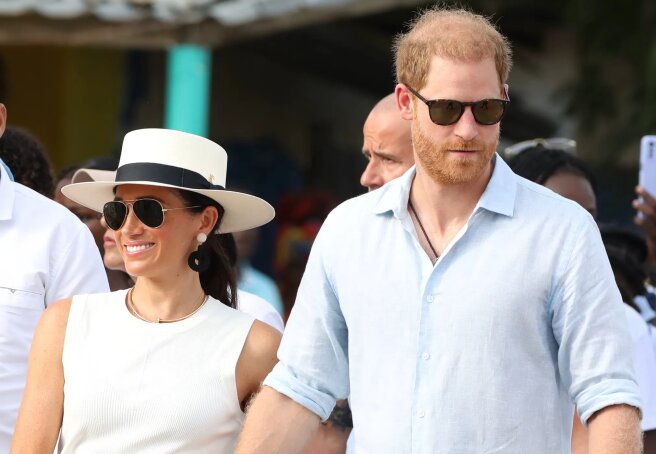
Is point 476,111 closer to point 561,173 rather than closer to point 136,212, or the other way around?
point 136,212

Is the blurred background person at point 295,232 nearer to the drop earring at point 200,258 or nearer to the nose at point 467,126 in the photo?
the drop earring at point 200,258

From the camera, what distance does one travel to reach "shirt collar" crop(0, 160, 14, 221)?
458 centimetres

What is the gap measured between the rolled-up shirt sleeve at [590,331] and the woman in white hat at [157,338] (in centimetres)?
91

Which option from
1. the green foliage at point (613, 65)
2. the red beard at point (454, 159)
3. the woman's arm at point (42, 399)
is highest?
the red beard at point (454, 159)

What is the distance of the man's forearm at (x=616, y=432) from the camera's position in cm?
339

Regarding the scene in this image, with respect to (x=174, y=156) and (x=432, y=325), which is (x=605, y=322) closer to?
(x=432, y=325)

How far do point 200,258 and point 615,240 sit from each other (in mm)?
2533

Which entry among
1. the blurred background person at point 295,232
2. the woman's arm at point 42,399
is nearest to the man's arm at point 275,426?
the woman's arm at point 42,399

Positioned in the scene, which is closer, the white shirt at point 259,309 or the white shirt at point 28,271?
the white shirt at point 28,271

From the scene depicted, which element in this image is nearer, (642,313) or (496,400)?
(496,400)

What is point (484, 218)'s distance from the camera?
3.60 metres

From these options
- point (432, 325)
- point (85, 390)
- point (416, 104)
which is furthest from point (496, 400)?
point (85, 390)

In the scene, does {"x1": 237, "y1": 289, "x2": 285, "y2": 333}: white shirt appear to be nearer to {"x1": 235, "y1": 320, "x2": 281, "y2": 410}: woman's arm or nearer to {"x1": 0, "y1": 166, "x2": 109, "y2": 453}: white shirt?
{"x1": 0, "y1": 166, "x2": 109, "y2": 453}: white shirt

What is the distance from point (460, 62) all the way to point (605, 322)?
2.32 ft
